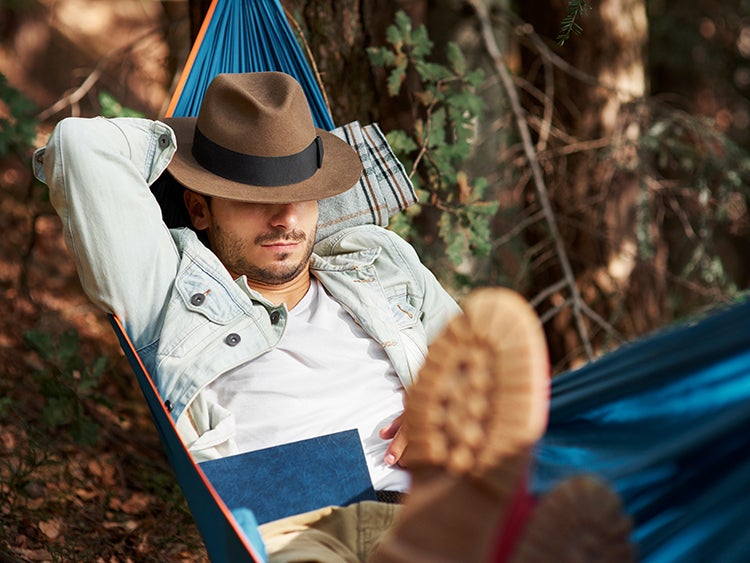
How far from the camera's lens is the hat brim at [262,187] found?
223 centimetres

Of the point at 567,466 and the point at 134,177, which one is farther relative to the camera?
the point at 134,177

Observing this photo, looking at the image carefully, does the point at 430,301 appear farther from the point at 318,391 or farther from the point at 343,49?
the point at 343,49

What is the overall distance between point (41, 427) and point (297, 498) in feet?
4.94

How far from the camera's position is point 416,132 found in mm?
3287

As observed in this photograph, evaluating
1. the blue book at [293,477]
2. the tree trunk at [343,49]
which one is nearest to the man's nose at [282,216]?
the blue book at [293,477]

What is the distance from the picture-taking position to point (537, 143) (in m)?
4.10

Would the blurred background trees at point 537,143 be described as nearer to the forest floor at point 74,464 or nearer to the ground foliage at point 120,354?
the ground foliage at point 120,354

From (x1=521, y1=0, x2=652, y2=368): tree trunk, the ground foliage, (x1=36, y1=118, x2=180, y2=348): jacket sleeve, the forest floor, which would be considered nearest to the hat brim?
(x1=36, y1=118, x2=180, y2=348): jacket sleeve

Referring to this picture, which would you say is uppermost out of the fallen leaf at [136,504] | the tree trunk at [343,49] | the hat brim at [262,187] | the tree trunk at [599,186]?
the tree trunk at [343,49]

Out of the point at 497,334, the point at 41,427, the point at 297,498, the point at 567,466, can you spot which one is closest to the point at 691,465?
the point at 567,466

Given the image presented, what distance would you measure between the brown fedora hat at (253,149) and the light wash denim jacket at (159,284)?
9 centimetres

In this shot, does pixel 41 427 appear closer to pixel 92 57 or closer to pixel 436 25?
pixel 436 25

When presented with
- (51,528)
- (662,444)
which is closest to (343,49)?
(51,528)

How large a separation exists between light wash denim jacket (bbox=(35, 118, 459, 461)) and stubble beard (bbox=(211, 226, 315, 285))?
0.06 metres
